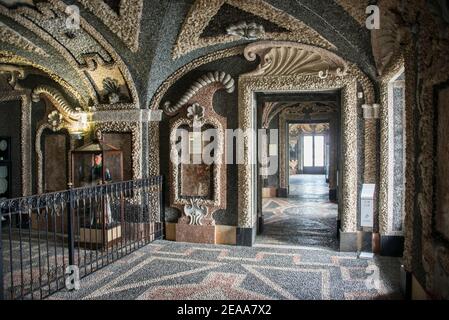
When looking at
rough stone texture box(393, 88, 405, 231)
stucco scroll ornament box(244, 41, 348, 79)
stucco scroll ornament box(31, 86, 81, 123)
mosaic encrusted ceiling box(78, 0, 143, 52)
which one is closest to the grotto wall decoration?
stucco scroll ornament box(244, 41, 348, 79)

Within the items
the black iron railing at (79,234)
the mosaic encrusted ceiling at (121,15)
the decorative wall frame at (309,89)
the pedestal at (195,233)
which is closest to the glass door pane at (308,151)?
the decorative wall frame at (309,89)

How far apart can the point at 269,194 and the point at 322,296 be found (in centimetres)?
786

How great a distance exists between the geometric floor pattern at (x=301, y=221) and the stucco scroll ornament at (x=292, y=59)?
2863 millimetres

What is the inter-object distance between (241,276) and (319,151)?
18226 millimetres

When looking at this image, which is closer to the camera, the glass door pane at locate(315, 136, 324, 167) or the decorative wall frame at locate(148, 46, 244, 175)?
the decorative wall frame at locate(148, 46, 244, 175)

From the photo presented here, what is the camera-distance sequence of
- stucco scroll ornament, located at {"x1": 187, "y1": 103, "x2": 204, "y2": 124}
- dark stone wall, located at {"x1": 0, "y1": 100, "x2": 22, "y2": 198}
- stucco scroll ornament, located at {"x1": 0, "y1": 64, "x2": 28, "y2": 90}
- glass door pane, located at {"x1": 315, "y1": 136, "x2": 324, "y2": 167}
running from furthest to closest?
glass door pane, located at {"x1": 315, "y1": 136, "x2": 324, "y2": 167}
dark stone wall, located at {"x1": 0, "y1": 100, "x2": 22, "y2": 198}
stucco scroll ornament, located at {"x1": 0, "y1": 64, "x2": 28, "y2": 90}
stucco scroll ornament, located at {"x1": 187, "y1": 103, "x2": 204, "y2": 124}

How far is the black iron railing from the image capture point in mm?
3973

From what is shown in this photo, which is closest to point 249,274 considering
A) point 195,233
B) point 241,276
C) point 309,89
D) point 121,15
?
point 241,276

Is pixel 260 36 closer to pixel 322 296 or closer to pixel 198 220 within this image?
pixel 198 220

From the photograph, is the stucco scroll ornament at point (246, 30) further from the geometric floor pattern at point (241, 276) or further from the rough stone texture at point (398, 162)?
the geometric floor pattern at point (241, 276)

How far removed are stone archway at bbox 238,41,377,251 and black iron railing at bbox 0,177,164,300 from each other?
5.82 ft

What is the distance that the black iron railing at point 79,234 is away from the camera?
3973mm

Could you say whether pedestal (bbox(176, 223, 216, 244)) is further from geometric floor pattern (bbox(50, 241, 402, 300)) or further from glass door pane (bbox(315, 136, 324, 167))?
glass door pane (bbox(315, 136, 324, 167))

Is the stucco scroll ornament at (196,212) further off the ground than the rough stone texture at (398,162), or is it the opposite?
the rough stone texture at (398,162)
